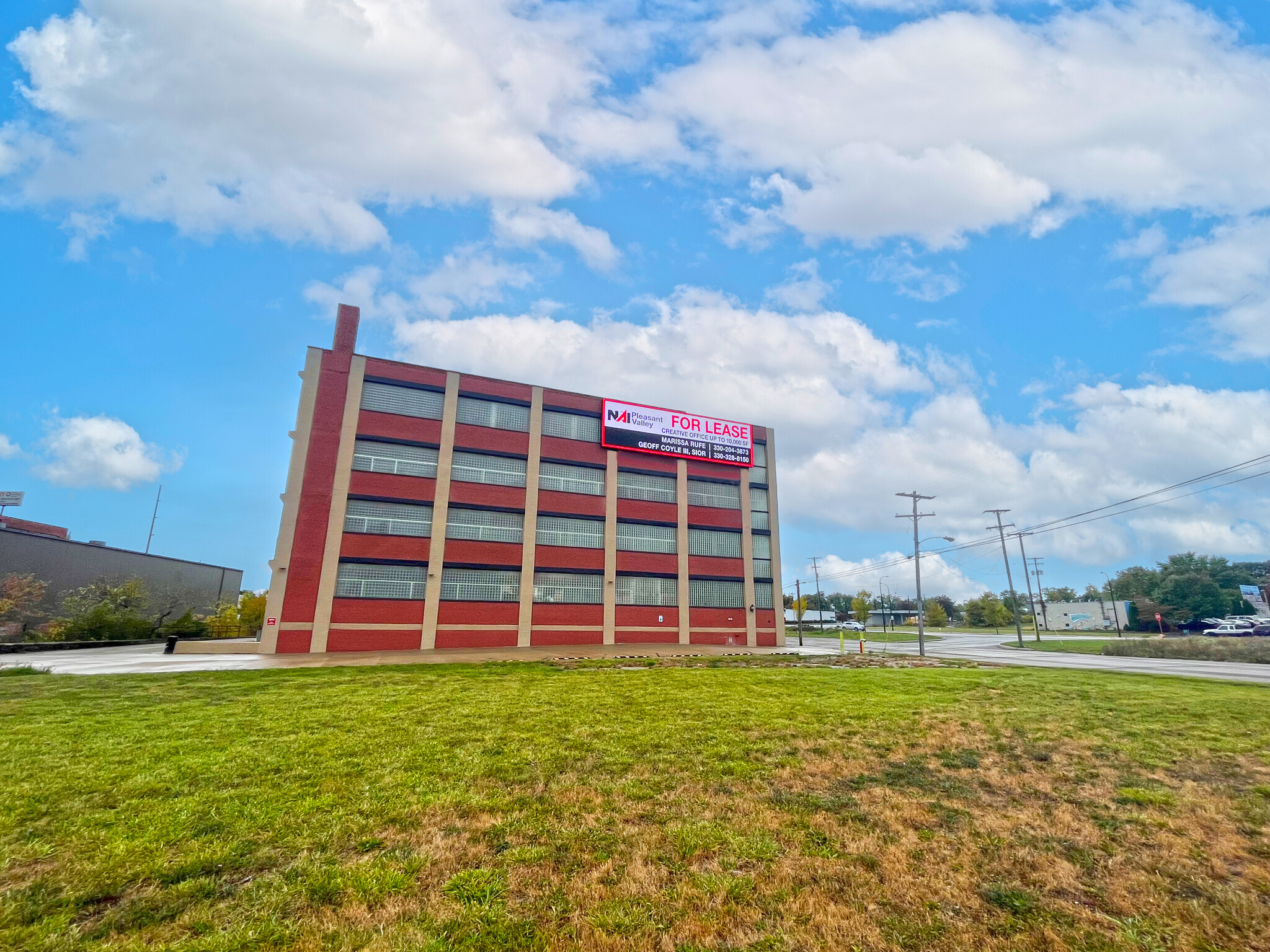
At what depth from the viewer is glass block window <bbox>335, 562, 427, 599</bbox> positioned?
34.9 meters

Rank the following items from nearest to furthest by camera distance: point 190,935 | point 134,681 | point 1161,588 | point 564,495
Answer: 1. point 190,935
2. point 134,681
3. point 564,495
4. point 1161,588

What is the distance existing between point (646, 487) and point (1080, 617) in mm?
102266

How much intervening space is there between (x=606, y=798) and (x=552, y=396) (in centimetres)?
3777

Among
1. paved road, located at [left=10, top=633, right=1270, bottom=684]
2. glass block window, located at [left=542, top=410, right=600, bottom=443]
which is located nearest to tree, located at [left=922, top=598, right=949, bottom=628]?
paved road, located at [left=10, top=633, right=1270, bottom=684]

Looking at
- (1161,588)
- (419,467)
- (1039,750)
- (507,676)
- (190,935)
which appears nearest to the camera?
(190,935)

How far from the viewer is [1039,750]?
9477mm

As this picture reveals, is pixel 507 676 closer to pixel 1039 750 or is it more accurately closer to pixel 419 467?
pixel 1039 750

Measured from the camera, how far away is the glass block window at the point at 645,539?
141ft

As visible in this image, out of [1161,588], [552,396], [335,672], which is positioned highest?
[552,396]

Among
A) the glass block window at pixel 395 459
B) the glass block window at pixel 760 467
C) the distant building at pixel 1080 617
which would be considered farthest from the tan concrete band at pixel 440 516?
the distant building at pixel 1080 617

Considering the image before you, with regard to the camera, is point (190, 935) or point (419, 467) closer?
point (190, 935)

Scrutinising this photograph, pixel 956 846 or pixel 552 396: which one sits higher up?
pixel 552 396

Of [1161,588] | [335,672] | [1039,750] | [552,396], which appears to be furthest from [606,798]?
[1161,588]

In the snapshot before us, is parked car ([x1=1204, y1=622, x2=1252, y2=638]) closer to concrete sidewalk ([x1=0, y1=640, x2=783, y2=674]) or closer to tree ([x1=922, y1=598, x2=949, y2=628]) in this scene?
concrete sidewalk ([x1=0, y1=640, x2=783, y2=674])
